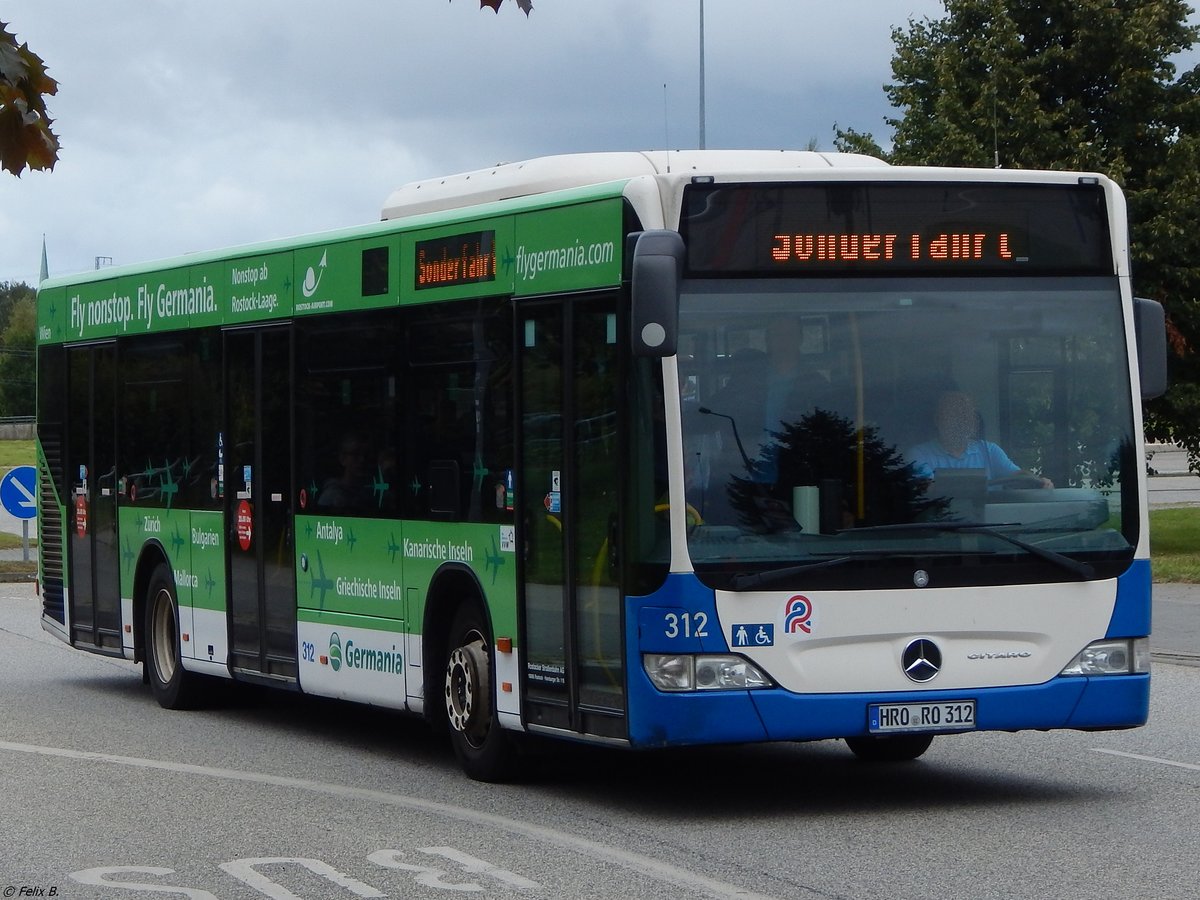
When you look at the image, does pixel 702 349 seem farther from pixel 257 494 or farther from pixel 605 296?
pixel 257 494

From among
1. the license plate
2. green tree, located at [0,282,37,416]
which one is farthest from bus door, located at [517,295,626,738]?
green tree, located at [0,282,37,416]

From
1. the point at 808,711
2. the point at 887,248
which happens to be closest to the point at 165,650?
the point at 808,711

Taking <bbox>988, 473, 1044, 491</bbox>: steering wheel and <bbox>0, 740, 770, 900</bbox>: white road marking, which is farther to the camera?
<bbox>988, 473, 1044, 491</bbox>: steering wheel

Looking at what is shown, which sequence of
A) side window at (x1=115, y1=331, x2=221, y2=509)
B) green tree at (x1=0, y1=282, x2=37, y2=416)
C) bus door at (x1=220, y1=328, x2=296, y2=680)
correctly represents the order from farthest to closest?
green tree at (x1=0, y1=282, x2=37, y2=416)
side window at (x1=115, y1=331, x2=221, y2=509)
bus door at (x1=220, y1=328, x2=296, y2=680)

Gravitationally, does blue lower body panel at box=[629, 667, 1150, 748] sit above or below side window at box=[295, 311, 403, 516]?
below

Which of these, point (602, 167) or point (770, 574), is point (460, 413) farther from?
point (770, 574)

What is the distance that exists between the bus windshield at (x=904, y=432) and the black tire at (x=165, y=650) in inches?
264

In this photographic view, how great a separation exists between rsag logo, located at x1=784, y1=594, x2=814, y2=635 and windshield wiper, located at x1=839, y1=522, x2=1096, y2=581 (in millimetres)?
373

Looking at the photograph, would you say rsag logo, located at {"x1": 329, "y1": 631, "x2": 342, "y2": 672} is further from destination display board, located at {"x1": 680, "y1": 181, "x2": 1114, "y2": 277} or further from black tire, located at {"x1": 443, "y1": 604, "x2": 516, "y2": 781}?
destination display board, located at {"x1": 680, "y1": 181, "x2": 1114, "y2": 277}

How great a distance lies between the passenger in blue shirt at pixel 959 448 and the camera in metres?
10.2

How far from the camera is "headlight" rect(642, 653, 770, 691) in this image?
9.95 m

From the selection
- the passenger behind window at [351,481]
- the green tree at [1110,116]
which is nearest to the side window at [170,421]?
the passenger behind window at [351,481]

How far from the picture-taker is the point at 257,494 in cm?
1446

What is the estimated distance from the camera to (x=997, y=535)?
407 inches
